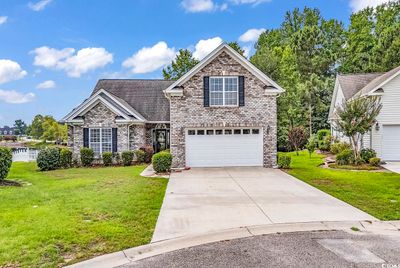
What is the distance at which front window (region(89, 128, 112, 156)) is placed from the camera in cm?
2159

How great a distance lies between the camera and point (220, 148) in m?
18.4

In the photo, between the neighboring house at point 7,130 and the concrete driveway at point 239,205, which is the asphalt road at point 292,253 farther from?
the neighboring house at point 7,130

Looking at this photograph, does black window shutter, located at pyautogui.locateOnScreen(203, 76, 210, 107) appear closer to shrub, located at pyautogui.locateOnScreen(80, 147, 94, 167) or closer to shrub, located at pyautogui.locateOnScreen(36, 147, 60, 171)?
shrub, located at pyautogui.locateOnScreen(80, 147, 94, 167)

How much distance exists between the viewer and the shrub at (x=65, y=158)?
20516mm

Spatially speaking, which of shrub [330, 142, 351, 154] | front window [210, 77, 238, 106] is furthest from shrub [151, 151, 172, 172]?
shrub [330, 142, 351, 154]

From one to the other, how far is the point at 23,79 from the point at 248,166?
23456mm

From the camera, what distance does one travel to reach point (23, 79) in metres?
30.6

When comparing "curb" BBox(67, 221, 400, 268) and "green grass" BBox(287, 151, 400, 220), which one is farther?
"green grass" BBox(287, 151, 400, 220)

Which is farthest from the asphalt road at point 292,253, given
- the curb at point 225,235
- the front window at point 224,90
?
the front window at point 224,90

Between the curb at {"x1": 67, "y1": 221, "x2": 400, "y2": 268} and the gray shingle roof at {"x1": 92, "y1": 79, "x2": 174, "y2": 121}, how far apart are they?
17191mm

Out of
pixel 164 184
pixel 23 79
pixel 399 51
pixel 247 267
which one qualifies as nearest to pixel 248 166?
pixel 164 184

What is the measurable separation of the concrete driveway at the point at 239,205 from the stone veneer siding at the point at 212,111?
4.18 metres

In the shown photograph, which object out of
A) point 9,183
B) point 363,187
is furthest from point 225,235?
point 9,183

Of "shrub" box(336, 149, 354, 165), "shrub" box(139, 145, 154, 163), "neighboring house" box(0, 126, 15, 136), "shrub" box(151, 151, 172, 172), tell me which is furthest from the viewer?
"neighboring house" box(0, 126, 15, 136)
